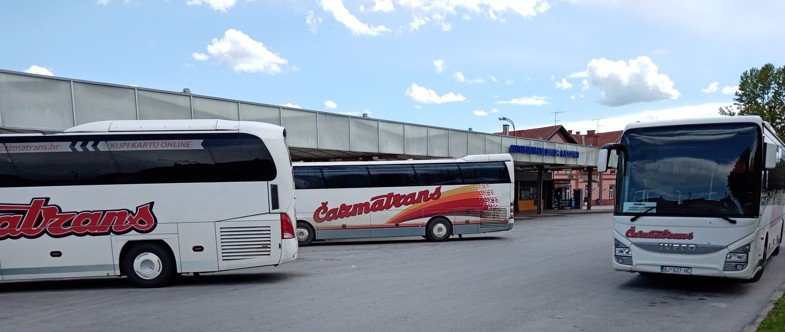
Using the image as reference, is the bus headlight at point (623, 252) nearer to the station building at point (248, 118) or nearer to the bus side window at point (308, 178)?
the bus side window at point (308, 178)

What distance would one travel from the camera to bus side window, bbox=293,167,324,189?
1902 cm

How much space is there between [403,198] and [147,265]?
1066 cm

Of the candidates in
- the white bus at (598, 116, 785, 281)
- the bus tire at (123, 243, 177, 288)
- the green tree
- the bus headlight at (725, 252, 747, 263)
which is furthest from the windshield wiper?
the green tree

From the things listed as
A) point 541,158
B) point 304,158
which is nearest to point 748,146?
point 304,158

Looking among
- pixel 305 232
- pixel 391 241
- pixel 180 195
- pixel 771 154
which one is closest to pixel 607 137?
pixel 391 241

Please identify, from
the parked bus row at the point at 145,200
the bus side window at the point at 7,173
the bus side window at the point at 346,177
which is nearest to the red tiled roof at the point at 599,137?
the bus side window at the point at 346,177

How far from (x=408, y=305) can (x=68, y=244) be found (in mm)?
6631

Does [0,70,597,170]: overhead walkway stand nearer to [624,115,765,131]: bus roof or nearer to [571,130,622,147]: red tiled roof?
[624,115,765,131]: bus roof

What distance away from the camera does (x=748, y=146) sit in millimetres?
8312

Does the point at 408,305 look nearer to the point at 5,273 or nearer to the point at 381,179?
the point at 5,273

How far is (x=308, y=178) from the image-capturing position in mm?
19047

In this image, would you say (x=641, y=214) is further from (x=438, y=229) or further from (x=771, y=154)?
(x=438, y=229)

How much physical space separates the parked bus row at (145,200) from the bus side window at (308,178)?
848cm

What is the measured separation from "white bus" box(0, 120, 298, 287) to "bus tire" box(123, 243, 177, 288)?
0.02 meters
